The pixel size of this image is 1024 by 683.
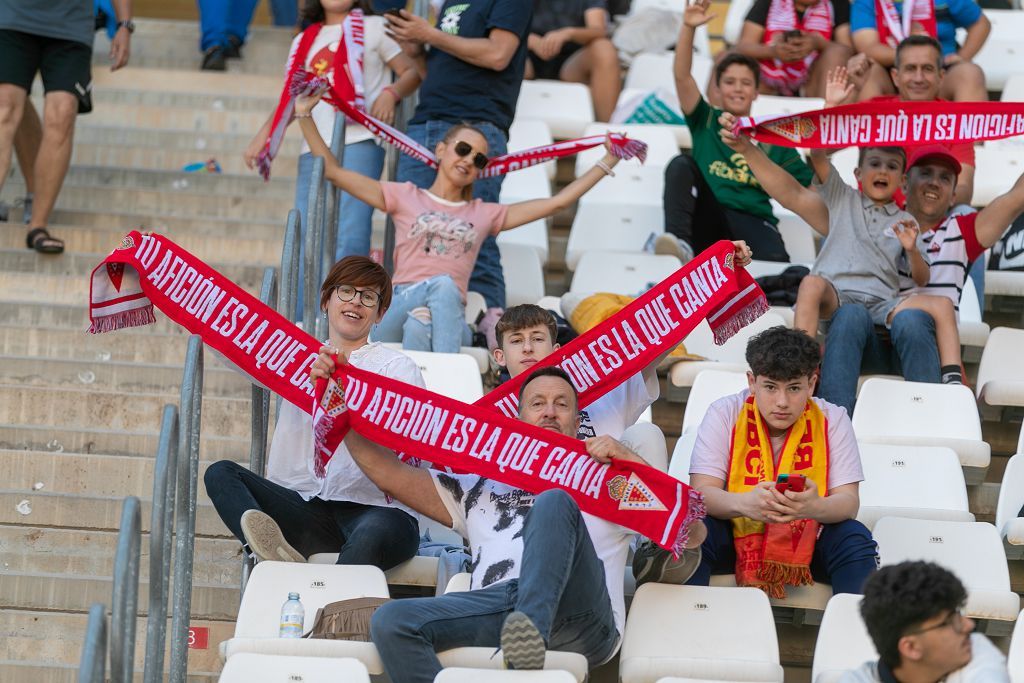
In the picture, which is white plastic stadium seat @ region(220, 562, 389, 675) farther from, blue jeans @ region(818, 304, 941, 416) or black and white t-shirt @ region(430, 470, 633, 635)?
blue jeans @ region(818, 304, 941, 416)

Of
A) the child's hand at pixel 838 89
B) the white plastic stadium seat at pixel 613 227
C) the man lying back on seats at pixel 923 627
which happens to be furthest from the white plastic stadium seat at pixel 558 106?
the man lying back on seats at pixel 923 627

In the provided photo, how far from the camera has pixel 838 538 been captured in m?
4.44

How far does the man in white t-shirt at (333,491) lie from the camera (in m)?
4.42

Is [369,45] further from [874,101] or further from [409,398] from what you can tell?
[409,398]

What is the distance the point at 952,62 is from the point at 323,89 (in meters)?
3.19

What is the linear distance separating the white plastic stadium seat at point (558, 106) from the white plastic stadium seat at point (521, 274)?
1.39 m

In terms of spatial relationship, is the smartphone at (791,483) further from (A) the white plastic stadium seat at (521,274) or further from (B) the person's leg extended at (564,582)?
(A) the white plastic stadium seat at (521,274)

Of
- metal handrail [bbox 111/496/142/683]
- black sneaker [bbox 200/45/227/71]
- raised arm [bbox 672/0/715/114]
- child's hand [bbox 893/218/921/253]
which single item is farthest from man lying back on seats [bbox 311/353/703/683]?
black sneaker [bbox 200/45/227/71]

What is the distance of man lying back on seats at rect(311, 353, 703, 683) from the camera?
3.88m

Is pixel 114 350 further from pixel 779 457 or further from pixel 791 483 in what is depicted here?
pixel 791 483

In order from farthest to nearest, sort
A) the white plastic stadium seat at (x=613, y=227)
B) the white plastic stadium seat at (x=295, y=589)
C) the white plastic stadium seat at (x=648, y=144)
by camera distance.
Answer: the white plastic stadium seat at (x=648, y=144) → the white plastic stadium seat at (x=613, y=227) → the white plastic stadium seat at (x=295, y=589)

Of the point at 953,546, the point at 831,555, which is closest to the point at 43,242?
the point at 831,555

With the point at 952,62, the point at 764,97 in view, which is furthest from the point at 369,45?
the point at 952,62

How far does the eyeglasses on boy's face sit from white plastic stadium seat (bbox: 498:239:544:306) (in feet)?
5.53
